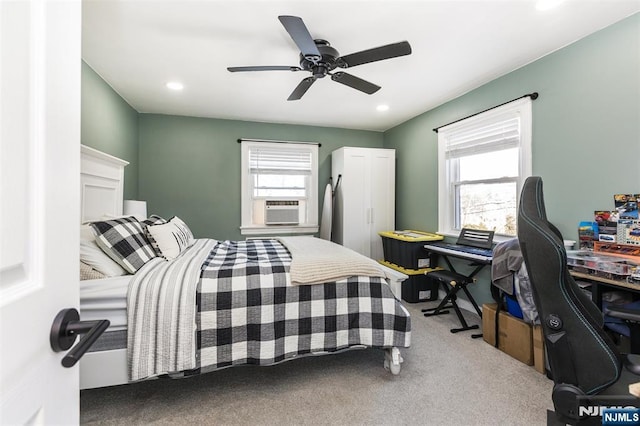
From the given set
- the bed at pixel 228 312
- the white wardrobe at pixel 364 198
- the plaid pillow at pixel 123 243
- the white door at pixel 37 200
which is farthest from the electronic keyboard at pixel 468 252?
the white door at pixel 37 200

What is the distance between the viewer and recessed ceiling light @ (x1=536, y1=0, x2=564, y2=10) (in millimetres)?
1889

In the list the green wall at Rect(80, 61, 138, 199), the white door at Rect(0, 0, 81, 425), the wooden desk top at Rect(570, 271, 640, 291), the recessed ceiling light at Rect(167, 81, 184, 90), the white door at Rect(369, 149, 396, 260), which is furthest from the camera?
the white door at Rect(369, 149, 396, 260)

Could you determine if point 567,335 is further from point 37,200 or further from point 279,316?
point 37,200

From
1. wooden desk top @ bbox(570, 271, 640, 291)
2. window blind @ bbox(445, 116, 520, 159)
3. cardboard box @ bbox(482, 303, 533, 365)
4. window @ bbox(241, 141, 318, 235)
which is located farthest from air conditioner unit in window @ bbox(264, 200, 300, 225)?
wooden desk top @ bbox(570, 271, 640, 291)

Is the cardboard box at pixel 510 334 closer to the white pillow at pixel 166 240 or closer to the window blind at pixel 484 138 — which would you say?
the window blind at pixel 484 138

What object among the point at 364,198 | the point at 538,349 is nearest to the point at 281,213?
the point at 364,198

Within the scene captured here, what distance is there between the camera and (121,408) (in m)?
1.79

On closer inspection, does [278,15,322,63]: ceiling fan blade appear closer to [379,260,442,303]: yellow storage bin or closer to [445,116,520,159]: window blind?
[445,116,520,159]: window blind

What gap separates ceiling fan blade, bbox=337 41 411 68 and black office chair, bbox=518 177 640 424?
1383 millimetres

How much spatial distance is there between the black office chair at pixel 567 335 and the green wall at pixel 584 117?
1.61 metres

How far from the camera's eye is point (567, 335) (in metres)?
1.06

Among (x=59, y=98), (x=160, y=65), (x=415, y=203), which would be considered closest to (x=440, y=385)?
(x=59, y=98)

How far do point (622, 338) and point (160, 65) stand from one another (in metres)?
4.05

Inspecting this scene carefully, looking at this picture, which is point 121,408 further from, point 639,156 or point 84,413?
Result: point 639,156
